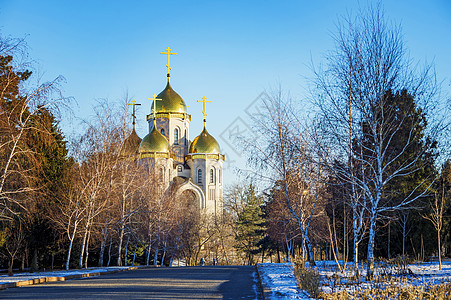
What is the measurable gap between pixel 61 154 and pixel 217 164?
37646 mm

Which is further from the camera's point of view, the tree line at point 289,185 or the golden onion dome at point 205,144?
the golden onion dome at point 205,144

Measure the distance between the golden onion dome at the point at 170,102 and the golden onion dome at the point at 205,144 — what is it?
412 cm

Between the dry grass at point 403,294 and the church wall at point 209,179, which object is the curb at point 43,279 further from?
the church wall at point 209,179

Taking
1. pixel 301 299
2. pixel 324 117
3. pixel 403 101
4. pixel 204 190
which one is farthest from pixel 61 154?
pixel 204 190

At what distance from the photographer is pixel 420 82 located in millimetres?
14867

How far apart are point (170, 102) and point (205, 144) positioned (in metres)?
7.20

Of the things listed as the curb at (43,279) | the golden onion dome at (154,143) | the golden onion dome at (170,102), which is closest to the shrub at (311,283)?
the curb at (43,279)

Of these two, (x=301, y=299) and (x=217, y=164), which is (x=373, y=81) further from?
(x=217, y=164)

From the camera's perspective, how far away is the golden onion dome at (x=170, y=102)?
64.2m

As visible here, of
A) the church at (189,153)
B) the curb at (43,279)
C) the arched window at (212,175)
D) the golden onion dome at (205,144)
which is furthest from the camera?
the arched window at (212,175)

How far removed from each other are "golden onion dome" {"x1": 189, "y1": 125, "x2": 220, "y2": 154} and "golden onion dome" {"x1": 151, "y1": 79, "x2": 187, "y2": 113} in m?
4.12

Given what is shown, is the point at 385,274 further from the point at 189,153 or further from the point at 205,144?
the point at 189,153

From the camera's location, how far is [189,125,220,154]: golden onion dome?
64812mm

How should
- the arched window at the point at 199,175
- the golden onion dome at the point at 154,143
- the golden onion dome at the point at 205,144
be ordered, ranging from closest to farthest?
the golden onion dome at the point at 154,143 < the golden onion dome at the point at 205,144 < the arched window at the point at 199,175
